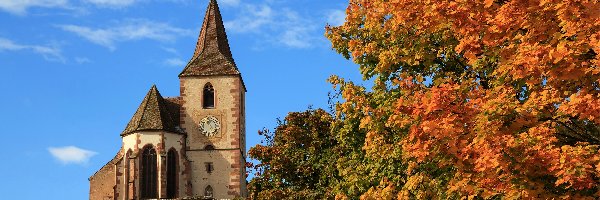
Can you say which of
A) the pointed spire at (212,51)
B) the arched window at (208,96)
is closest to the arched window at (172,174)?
the arched window at (208,96)

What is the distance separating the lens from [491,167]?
15.3 meters

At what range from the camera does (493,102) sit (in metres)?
15.6

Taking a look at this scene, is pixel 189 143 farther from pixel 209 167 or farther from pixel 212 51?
pixel 212 51

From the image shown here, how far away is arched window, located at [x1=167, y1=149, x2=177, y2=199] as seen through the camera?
214ft

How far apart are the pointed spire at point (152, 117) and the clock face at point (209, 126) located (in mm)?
2087

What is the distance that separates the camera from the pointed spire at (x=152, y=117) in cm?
6662

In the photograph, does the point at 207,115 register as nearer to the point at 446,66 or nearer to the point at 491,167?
the point at 446,66

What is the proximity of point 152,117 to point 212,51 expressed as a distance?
7.84 m

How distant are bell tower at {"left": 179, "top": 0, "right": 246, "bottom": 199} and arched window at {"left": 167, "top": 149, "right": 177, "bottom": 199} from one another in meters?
0.87

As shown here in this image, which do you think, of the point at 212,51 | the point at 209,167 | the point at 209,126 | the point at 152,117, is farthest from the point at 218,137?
the point at 212,51

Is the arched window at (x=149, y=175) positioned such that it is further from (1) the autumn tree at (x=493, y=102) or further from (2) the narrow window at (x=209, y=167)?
(1) the autumn tree at (x=493, y=102)

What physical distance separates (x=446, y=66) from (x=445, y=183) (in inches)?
123

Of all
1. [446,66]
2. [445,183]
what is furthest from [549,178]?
[446,66]

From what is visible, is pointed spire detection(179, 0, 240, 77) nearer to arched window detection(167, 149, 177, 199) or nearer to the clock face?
the clock face
